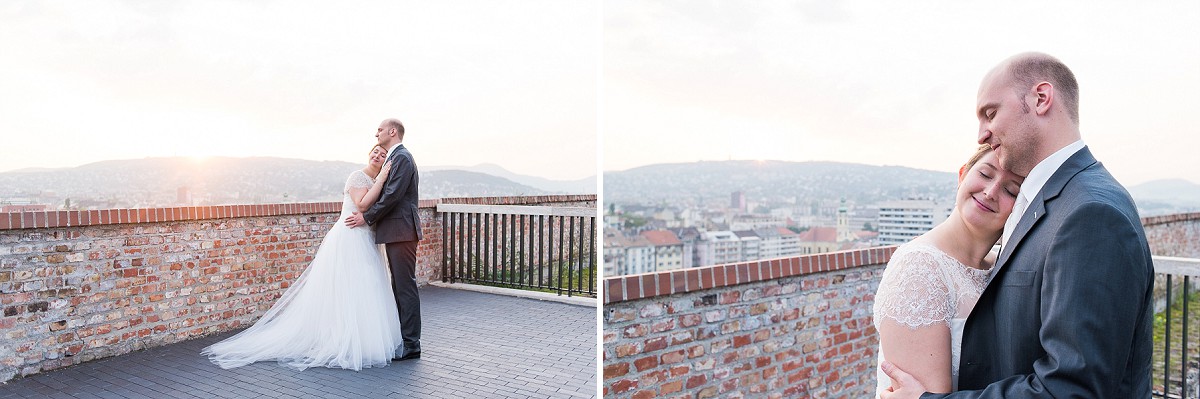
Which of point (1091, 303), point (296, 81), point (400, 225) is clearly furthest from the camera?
point (296, 81)

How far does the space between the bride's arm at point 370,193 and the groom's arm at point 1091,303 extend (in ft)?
14.1

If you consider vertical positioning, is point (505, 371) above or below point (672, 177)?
below

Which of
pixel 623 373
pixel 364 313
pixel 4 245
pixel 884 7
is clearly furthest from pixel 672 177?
pixel 4 245

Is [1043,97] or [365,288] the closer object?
[1043,97]

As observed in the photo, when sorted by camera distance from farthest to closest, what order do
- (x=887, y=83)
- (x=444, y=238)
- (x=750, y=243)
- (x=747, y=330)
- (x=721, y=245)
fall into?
(x=887, y=83) → (x=444, y=238) → (x=750, y=243) → (x=721, y=245) → (x=747, y=330)

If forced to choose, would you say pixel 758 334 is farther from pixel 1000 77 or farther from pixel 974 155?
pixel 1000 77

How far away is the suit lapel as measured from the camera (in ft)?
4.20

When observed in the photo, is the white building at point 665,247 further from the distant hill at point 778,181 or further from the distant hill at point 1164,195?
the distant hill at point 1164,195

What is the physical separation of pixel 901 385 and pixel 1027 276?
0.35 metres

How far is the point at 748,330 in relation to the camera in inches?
132

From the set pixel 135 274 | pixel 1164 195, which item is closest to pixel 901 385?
pixel 135 274

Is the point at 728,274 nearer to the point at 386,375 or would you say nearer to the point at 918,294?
the point at 918,294

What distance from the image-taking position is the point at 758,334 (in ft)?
11.2

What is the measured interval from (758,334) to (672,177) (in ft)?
14.0
